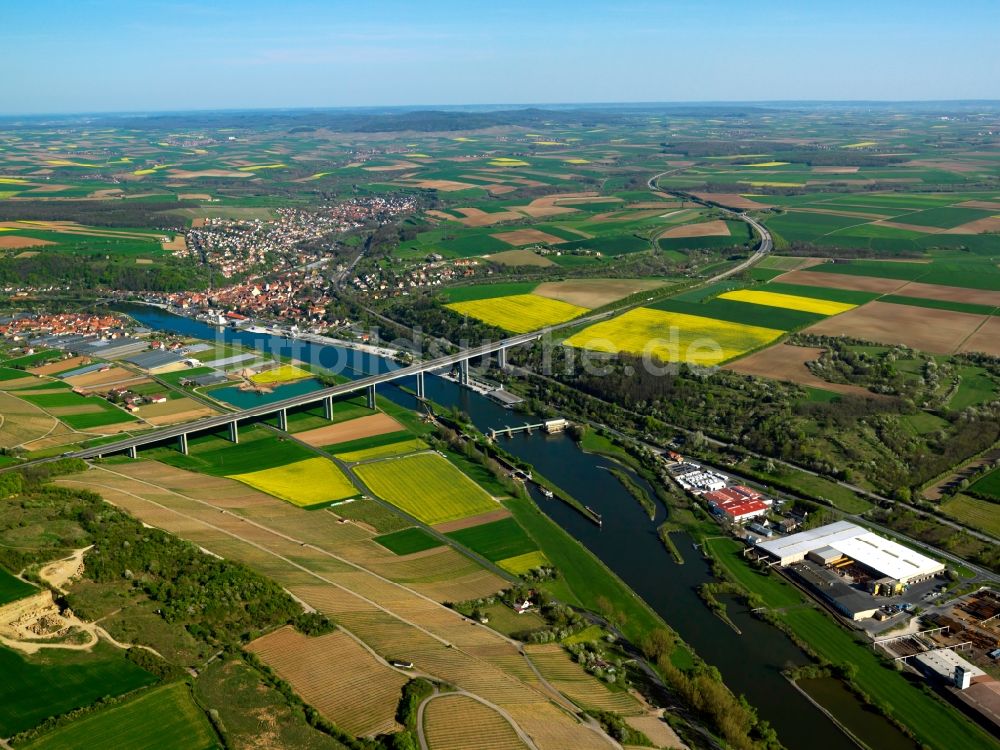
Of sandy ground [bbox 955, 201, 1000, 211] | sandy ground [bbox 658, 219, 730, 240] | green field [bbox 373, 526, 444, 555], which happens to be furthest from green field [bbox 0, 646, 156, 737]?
sandy ground [bbox 955, 201, 1000, 211]

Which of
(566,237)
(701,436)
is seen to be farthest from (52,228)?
(701,436)

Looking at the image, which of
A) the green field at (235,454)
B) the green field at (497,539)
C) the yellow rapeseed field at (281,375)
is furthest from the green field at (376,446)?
the yellow rapeseed field at (281,375)

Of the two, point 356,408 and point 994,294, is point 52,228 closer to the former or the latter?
point 356,408

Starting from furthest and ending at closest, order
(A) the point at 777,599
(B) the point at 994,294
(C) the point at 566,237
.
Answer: (C) the point at 566,237
(B) the point at 994,294
(A) the point at 777,599

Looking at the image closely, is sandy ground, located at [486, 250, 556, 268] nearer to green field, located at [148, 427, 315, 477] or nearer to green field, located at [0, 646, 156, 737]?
green field, located at [148, 427, 315, 477]

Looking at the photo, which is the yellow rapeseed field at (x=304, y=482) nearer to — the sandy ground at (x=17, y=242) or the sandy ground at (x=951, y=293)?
the sandy ground at (x=951, y=293)

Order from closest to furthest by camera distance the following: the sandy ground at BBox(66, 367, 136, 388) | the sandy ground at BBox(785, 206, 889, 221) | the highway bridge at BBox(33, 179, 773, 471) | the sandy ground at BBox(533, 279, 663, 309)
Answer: the highway bridge at BBox(33, 179, 773, 471), the sandy ground at BBox(66, 367, 136, 388), the sandy ground at BBox(533, 279, 663, 309), the sandy ground at BBox(785, 206, 889, 221)

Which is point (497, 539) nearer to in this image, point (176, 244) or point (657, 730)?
point (657, 730)
